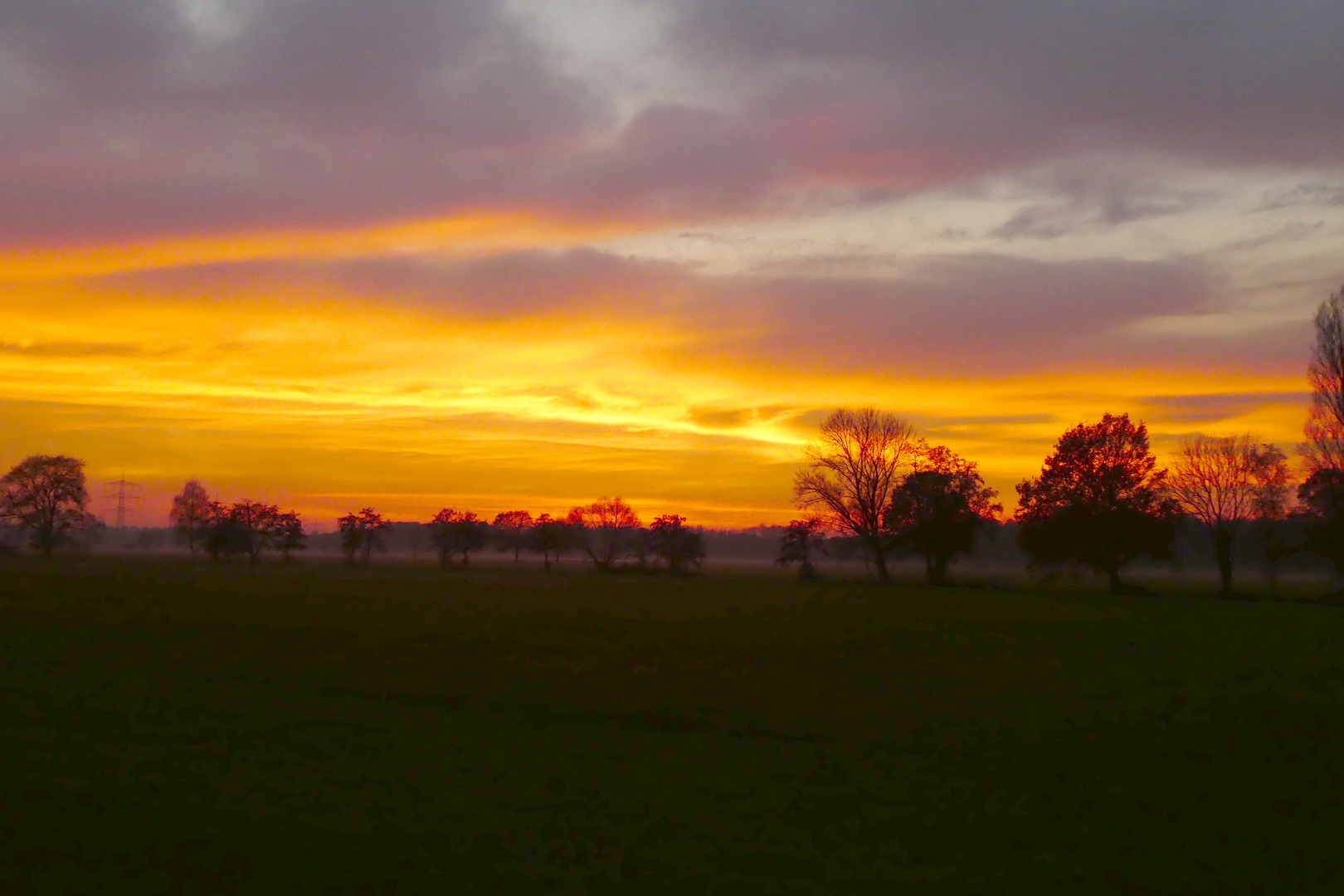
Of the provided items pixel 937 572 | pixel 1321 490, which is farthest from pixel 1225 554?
pixel 937 572

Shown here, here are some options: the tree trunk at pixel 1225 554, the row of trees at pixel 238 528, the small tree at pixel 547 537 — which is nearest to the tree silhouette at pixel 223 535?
the row of trees at pixel 238 528

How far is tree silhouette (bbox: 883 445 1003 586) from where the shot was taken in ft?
255

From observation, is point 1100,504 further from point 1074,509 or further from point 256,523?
point 256,523

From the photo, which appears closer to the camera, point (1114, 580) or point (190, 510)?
A: point (1114, 580)

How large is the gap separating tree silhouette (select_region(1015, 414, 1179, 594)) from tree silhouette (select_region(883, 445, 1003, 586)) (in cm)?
618

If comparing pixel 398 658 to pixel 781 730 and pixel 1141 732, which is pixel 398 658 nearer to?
pixel 781 730

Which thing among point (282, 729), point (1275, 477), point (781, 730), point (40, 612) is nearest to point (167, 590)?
point (40, 612)

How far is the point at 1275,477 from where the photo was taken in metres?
81.9

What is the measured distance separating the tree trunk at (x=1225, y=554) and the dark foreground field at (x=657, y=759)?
124ft

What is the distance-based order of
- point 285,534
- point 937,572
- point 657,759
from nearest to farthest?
point 657,759
point 937,572
point 285,534

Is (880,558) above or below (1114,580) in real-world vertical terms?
above

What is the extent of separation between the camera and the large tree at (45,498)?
390ft

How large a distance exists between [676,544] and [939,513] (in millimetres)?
44924

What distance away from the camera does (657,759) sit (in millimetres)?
16625
